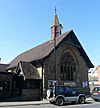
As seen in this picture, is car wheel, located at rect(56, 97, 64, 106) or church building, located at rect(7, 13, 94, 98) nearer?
car wheel, located at rect(56, 97, 64, 106)

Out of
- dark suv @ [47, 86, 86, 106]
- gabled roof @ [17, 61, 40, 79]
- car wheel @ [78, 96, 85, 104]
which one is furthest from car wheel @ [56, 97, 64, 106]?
gabled roof @ [17, 61, 40, 79]

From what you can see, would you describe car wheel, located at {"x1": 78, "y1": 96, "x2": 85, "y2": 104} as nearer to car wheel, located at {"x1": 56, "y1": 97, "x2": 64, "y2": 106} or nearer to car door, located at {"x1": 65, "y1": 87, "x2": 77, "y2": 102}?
car door, located at {"x1": 65, "y1": 87, "x2": 77, "y2": 102}

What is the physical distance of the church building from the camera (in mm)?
28562

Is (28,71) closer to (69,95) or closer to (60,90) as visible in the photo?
(60,90)

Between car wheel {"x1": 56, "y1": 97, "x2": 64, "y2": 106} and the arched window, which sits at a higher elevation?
the arched window

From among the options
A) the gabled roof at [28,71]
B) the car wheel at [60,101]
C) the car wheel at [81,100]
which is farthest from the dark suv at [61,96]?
the gabled roof at [28,71]

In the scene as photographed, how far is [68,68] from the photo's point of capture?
32.0 metres

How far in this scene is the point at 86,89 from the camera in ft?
110

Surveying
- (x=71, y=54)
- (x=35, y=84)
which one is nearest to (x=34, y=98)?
(x=35, y=84)

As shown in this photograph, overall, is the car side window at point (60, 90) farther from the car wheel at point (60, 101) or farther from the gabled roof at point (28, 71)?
the gabled roof at point (28, 71)

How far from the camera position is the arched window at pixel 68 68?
1235 inches

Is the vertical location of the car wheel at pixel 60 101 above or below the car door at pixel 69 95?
below

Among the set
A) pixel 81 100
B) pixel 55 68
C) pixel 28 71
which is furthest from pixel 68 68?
pixel 81 100

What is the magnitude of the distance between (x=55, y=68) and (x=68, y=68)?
A: 3538mm
